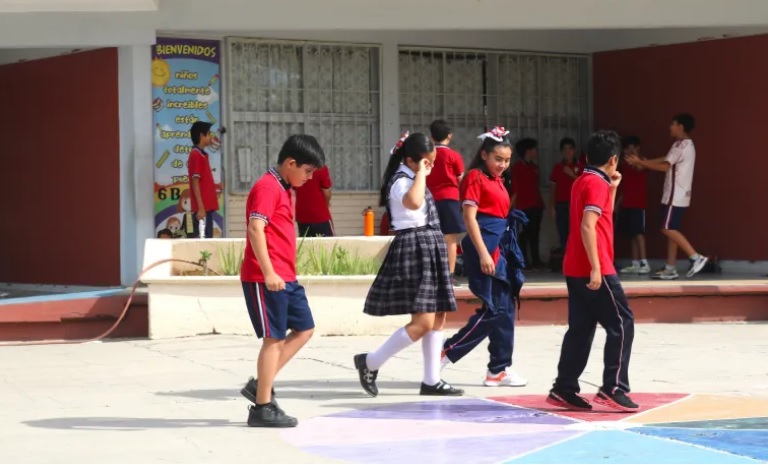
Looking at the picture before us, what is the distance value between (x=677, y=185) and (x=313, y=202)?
429 cm

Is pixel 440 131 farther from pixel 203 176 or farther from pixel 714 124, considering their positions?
pixel 714 124

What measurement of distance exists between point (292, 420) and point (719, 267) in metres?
9.67

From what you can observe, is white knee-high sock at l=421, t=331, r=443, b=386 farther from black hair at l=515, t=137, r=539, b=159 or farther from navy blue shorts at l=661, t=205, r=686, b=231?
black hair at l=515, t=137, r=539, b=159

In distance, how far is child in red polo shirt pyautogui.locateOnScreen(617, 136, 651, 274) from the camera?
641 inches

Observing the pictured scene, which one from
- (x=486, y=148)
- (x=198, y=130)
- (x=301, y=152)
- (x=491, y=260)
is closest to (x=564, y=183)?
(x=198, y=130)

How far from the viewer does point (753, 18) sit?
48.7 ft

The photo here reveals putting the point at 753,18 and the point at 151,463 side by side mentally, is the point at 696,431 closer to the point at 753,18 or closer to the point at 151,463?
the point at 151,463

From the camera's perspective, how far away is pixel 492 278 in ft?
29.9

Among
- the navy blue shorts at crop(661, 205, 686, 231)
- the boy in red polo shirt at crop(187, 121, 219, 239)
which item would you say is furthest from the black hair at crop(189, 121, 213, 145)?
the navy blue shorts at crop(661, 205, 686, 231)

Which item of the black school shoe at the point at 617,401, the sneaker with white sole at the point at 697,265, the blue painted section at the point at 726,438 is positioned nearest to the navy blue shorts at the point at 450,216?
the sneaker with white sole at the point at 697,265

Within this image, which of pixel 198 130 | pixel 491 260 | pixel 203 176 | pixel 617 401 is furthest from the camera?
pixel 203 176

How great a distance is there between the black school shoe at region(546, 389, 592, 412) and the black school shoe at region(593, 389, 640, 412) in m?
0.10

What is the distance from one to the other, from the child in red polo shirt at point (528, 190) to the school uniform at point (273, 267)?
943cm

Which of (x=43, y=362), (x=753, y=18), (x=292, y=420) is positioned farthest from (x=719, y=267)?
(x=292, y=420)
